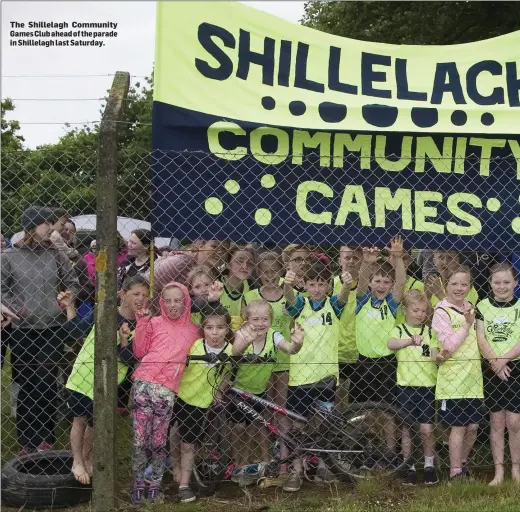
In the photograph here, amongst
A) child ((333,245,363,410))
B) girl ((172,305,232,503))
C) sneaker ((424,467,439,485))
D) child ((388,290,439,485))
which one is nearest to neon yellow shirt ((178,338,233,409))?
girl ((172,305,232,503))

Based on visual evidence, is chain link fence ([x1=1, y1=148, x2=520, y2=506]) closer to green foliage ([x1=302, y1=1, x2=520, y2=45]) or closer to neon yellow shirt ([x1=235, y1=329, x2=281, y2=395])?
neon yellow shirt ([x1=235, y1=329, x2=281, y2=395])

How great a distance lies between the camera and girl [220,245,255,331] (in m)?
5.43

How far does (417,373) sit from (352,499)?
0.96 metres

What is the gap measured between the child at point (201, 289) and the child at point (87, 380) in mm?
383

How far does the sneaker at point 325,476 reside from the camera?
510cm

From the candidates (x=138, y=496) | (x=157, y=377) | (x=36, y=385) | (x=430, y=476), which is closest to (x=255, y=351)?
(x=157, y=377)

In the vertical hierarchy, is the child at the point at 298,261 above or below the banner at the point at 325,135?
below

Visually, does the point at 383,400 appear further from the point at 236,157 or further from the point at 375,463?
the point at 236,157

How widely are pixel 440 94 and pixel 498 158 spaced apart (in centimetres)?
58

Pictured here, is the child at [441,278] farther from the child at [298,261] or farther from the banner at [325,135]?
the child at [298,261]

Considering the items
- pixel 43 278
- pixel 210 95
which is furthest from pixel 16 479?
pixel 210 95

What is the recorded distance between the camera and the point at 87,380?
16.2 ft

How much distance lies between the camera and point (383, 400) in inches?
208

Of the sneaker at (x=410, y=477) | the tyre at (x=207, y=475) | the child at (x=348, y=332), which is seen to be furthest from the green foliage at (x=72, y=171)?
the sneaker at (x=410, y=477)
